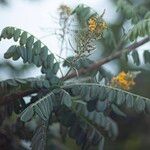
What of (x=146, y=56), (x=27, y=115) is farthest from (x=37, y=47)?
(x=146, y=56)

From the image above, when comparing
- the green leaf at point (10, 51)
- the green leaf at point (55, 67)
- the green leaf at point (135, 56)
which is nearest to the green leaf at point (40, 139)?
the green leaf at point (55, 67)

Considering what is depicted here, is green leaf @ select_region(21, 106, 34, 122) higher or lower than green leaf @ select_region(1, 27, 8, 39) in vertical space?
lower

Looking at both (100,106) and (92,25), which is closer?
Answer: (92,25)

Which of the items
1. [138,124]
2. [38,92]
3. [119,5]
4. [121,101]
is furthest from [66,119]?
[138,124]

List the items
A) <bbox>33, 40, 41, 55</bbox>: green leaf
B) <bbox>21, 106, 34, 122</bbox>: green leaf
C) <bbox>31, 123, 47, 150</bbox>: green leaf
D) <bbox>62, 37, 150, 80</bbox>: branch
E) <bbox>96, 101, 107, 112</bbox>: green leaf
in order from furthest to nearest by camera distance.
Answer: <bbox>62, 37, 150, 80</bbox>: branch < <bbox>96, 101, 107, 112</bbox>: green leaf < <bbox>33, 40, 41, 55</bbox>: green leaf < <bbox>31, 123, 47, 150</bbox>: green leaf < <bbox>21, 106, 34, 122</bbox>: green leaf

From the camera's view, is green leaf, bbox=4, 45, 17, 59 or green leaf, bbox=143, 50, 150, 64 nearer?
green leaf, bbox=4, 45, 17, 59

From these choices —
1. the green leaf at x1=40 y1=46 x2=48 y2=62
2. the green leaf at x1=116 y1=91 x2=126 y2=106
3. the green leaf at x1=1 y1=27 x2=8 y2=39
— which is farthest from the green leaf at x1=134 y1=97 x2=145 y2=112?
the green leaf at x1=1 y1=27 x2=8 y2=39

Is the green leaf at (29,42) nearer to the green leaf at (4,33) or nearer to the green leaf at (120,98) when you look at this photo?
the green leaf at (4,33)

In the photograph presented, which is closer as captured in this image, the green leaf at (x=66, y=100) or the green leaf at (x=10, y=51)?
the green leaf at (x=66, y=100)

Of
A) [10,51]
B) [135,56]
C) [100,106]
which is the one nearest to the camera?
[10,51]

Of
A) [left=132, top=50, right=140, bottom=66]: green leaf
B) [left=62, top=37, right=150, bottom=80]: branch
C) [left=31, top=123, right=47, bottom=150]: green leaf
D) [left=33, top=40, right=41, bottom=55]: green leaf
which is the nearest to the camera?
[left=31, top=123, right=47, bottom=150]: green leaf

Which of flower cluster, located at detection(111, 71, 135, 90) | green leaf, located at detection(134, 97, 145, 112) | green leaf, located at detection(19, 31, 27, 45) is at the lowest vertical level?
green leaf, located at detection(134, 97, 145, 112)

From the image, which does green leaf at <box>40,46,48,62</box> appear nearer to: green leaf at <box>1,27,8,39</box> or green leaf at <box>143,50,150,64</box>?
green leaf at <box>1,27,8,39</box>

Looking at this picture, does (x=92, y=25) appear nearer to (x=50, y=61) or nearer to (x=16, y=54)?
(x=50, y=61)
